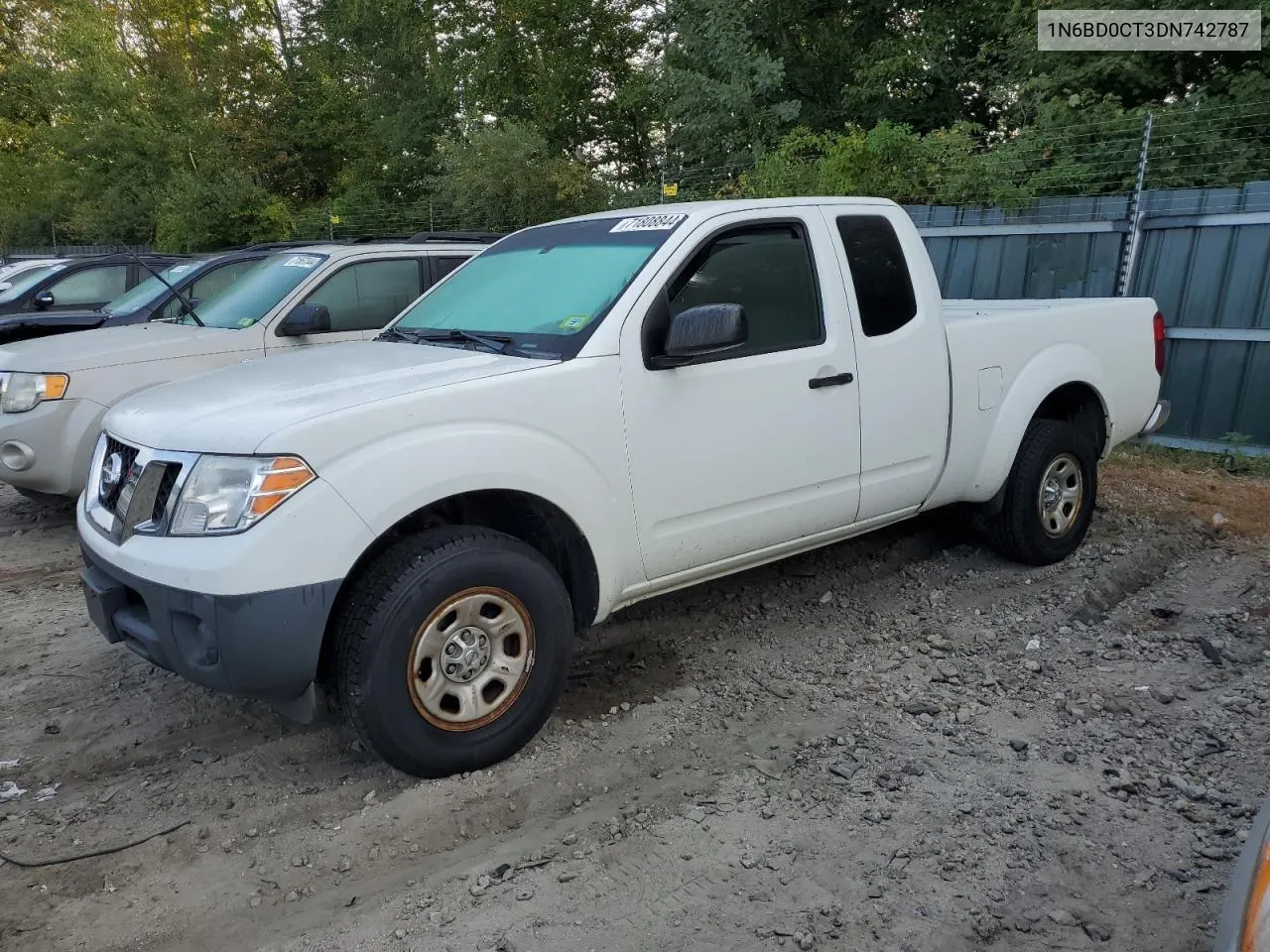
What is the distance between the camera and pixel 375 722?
120 inches

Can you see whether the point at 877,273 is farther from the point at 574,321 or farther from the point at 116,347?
the point at 116,347

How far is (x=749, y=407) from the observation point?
3873 millimetres

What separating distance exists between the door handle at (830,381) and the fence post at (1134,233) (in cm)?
528

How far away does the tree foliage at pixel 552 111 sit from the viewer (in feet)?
35.3

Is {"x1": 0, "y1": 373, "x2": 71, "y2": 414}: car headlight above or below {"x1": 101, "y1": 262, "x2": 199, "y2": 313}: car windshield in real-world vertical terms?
below

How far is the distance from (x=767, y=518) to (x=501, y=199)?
45.8 ft

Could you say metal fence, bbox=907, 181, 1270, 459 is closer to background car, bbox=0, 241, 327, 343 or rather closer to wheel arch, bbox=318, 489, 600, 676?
wheel arch, bbox=318, 489, 600, 676

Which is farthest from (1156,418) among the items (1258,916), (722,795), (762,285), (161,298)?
(161,298)

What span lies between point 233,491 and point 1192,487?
6424 millimetres

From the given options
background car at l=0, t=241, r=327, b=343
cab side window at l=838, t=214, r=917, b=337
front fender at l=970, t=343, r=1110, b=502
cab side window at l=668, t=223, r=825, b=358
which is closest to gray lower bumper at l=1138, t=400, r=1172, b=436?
front fender at l=970, t=343, r=1110, b=502

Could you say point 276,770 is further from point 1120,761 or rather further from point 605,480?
point 1120,761

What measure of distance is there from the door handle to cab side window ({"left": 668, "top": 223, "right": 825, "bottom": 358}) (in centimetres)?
16

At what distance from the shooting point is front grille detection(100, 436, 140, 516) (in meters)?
3.34

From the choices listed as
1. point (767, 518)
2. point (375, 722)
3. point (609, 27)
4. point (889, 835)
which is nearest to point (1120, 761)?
point (889, 835)
